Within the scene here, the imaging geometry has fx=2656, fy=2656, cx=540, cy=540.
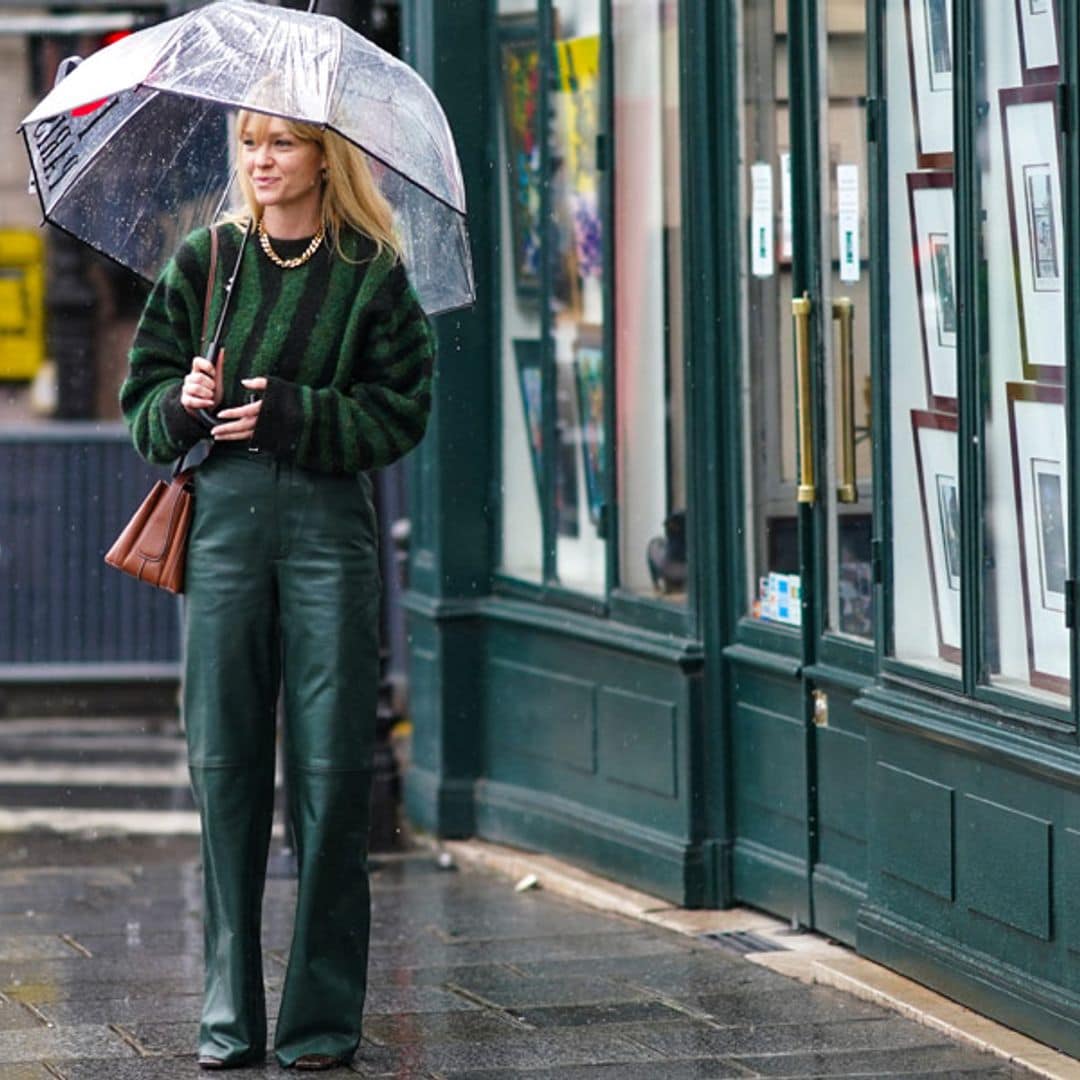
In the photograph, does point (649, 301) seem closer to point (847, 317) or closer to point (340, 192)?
point (847, 317)

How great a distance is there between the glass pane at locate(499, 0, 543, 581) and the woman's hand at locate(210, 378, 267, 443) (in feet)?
10.8

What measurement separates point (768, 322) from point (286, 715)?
242 centimetres

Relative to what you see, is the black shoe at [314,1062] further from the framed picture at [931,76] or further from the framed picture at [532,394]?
the framed picture at [532,394]

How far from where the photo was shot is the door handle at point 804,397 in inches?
291

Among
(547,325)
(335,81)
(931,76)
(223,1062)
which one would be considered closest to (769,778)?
(547,325)

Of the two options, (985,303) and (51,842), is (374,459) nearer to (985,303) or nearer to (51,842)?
(985,303)

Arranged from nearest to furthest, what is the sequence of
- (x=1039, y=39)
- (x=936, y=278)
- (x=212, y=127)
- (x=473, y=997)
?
(x=1039, y=39) < (x=212, y=127) < (x=936, y=278) < (x=473, y=997)

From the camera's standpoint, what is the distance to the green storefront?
621 cm

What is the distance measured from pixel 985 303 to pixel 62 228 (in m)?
2.20

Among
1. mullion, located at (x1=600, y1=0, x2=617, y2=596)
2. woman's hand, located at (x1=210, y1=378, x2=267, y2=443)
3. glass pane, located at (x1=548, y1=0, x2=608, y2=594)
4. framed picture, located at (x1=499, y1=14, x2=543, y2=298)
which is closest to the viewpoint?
woman's hand, located at (x1=210, y1=378, x2=267, y2=443)

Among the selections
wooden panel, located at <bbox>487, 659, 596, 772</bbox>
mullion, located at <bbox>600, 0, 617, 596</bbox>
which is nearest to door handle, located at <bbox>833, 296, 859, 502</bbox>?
mullion, located at <bbox>600, 0, 617, 596</bbox>

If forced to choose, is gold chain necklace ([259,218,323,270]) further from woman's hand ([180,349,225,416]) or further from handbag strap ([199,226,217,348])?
woman's hand ([180,349,225,416])

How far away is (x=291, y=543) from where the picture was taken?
5.88 metres

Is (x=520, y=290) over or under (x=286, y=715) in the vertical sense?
over
